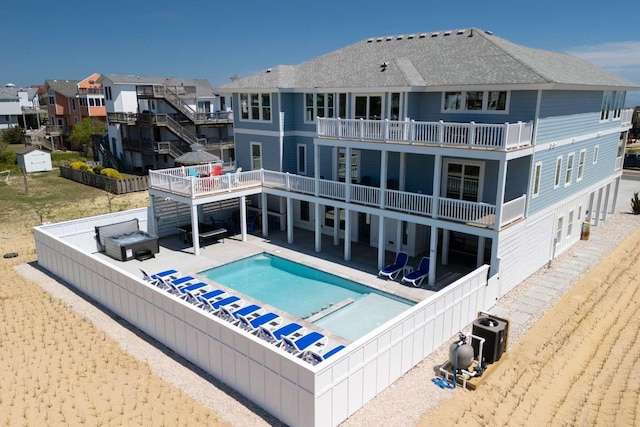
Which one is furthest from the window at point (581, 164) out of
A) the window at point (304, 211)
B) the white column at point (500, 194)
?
the window at point (304, 211)

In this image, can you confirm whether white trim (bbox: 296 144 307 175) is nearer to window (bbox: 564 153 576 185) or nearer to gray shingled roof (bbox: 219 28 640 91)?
gray shingled roof (bbox: 219 28 640 91)

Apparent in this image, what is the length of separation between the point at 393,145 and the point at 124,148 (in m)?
31.4

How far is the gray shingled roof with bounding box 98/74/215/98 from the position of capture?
41.4m

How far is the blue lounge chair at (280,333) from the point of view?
11458mm

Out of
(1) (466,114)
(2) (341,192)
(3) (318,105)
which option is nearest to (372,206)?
(2) (341,192)

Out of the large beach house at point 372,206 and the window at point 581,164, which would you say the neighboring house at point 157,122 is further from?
the window at point 581,164

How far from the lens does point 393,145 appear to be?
16.5 m

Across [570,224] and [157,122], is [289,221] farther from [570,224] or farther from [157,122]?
[157,122]

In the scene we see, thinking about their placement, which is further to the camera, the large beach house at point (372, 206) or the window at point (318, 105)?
the window at point (318, 105)

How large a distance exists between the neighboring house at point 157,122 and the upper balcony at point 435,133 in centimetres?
2274

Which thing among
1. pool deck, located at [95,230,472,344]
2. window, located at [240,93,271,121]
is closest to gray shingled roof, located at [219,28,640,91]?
window, located at [240,93,271,121]

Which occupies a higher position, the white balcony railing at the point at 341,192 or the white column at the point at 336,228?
the white balcony railing at the point at 341,192

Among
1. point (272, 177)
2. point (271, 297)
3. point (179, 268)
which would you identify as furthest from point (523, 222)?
point (179, 268)

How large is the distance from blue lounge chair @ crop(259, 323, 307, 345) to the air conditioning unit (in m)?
4.47
